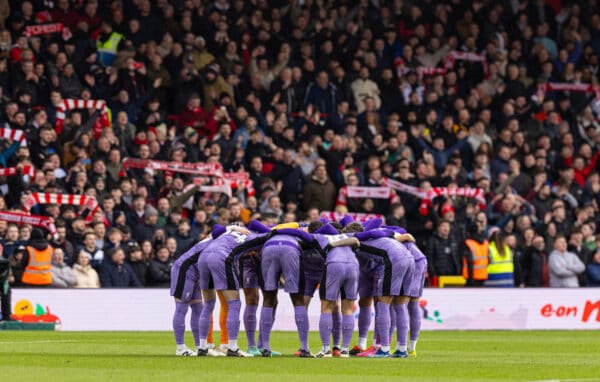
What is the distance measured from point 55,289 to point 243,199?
5723 millimetres

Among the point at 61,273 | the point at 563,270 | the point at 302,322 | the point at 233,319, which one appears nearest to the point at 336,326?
the point at 302,322

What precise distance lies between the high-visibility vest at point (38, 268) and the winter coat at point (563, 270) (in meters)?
12.3

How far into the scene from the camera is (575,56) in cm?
4194

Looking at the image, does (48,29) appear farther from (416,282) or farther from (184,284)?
(416,282)

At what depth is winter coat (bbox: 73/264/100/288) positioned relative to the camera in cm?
2998

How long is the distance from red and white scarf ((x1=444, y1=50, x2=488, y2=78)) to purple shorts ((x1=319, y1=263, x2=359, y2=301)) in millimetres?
19972

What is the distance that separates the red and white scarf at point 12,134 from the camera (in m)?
31.2

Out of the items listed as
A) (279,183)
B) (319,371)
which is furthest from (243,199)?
(319,371)

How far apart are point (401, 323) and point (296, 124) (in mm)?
14922

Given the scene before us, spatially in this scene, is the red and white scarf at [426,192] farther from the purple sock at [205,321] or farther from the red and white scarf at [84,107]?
the purple sock at [205,321]

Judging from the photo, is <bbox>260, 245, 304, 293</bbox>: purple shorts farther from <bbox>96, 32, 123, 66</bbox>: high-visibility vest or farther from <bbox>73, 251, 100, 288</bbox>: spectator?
<bbox>96, 32, 123, 66</bbox>: high-visibility vest

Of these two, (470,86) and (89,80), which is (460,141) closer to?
(470,86)

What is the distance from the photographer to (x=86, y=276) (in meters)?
30.1

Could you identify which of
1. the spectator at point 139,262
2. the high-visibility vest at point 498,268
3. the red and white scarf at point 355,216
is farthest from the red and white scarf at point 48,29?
the high-visibility vest at point 498,268
